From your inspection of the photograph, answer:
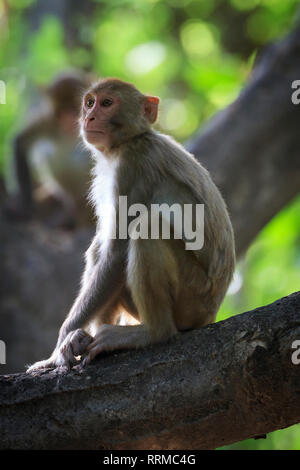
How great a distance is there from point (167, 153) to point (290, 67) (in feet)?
15.3

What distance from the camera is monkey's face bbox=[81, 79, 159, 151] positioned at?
195 inches

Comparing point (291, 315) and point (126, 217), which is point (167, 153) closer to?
point (126, 217)

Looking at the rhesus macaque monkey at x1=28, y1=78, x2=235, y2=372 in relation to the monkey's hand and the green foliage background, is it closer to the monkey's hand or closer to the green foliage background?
the monkey's hand

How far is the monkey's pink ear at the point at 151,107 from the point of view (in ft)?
16.9

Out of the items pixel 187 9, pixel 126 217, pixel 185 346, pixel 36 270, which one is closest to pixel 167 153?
pixel 126 217

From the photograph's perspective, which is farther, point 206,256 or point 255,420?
point 206,256

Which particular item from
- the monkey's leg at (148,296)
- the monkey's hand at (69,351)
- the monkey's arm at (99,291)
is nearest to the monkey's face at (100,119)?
the monkey's arm at (99,291)

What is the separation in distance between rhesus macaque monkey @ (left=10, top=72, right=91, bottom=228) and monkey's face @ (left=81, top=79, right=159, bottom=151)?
17.3 feet

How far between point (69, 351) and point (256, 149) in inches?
201

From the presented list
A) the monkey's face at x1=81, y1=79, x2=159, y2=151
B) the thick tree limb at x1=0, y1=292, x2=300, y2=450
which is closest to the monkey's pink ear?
the monkey's face at x1=81, y1=79, x2=159, y2=151

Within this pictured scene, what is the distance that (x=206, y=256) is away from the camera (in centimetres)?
442

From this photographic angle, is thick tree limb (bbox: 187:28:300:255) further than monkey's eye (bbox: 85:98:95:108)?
Yes

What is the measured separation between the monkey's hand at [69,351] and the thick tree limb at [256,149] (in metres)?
4.40
